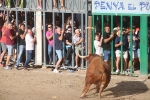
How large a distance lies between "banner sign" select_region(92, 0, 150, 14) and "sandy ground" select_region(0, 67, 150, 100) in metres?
2.20

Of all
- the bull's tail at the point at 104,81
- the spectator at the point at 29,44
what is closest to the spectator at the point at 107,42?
the spectator at the point at 29,44

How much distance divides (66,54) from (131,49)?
2.48m

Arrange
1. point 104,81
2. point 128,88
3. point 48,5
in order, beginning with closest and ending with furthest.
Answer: point 104,81 → point 128,88 → point 48,5

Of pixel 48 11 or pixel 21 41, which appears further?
pixel 21 41

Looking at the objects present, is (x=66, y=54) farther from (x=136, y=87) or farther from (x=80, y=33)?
(x=136, y=87)

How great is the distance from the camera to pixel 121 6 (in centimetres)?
1777

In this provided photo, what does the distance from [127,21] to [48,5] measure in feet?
9.91

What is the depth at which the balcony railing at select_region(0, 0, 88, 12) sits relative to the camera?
1862cm

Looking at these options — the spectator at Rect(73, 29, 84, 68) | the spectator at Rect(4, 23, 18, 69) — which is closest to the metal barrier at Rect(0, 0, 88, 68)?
the spectator at Rect(73, 29, 84, 68)

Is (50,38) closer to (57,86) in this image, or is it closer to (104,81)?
(57,86)

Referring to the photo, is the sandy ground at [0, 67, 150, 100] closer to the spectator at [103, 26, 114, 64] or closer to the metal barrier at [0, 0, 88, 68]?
the spectator at [103, 26, 114, 64]

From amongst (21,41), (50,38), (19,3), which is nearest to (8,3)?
(19,3)

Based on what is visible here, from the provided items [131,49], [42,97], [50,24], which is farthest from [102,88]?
[50,24]

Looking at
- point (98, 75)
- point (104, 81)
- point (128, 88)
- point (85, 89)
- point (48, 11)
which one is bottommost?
point (128, 88)
